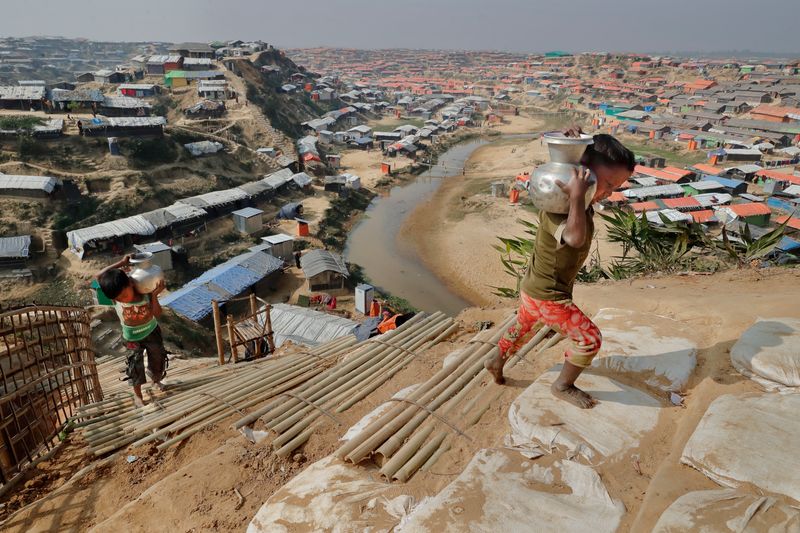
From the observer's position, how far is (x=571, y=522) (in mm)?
2561

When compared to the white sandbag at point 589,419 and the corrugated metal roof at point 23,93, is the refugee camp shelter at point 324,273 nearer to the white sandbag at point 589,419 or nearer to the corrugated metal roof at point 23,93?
the white sandbag at point 589,419

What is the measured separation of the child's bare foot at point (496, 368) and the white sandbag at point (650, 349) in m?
0.92

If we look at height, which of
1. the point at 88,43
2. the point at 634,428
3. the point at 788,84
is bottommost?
the point at 634,428

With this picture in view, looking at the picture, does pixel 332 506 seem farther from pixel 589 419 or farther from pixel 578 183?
pixel 578 183

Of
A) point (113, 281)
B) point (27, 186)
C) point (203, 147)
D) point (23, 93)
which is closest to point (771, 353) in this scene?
point (113, 281)

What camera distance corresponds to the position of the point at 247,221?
2700 centimetres

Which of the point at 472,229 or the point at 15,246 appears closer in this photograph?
the point at 15,246

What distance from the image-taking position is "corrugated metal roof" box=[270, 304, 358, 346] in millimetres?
16078

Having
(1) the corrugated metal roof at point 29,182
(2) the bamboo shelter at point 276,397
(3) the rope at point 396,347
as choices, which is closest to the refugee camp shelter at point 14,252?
(1) the corrugated metal roof at point 29,182

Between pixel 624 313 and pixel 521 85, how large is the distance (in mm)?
103739

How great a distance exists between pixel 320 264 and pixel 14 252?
13701 mm

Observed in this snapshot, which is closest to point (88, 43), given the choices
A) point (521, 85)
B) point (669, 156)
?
point (521, 85)

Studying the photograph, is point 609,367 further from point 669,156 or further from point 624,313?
point 669,156

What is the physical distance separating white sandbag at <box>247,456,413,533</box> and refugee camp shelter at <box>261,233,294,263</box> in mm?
21648
